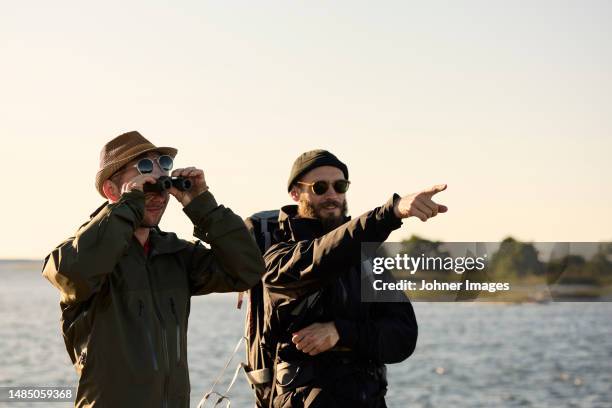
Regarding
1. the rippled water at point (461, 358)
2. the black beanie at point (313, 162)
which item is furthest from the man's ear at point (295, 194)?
the rippled water at point (461, 358)

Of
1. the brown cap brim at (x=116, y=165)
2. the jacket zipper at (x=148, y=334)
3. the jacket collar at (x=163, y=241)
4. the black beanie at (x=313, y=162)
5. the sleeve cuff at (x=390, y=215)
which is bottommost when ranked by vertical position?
the jacket zipper at (x=148, y=334)

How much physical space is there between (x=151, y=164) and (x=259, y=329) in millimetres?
1570

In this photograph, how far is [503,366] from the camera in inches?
1602

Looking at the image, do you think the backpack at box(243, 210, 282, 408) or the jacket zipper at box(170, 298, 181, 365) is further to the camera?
the backpack at box(243, 210, 282, 408)

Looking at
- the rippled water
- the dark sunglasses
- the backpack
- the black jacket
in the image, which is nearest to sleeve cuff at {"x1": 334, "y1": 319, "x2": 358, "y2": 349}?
the black jacket

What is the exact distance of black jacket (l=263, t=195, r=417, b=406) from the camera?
6.76 m

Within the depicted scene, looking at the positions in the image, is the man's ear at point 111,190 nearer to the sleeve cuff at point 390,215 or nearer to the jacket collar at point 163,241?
the jacket collar at point 163,241

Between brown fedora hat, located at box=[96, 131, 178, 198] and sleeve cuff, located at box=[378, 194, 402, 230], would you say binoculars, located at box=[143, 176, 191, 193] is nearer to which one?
brown fedora hat, located at box=[96, 131, 178, 198]

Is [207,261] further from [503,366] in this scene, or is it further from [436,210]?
[503,366]

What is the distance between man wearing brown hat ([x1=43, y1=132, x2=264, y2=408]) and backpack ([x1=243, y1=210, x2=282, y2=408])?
1060mm

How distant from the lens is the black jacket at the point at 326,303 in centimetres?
676

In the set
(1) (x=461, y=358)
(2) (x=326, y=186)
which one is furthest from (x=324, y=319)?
(1) (x=461, y=358)

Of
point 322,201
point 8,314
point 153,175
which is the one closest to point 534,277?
point 322,201

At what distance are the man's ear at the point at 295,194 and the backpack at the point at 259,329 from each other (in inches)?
5.5
